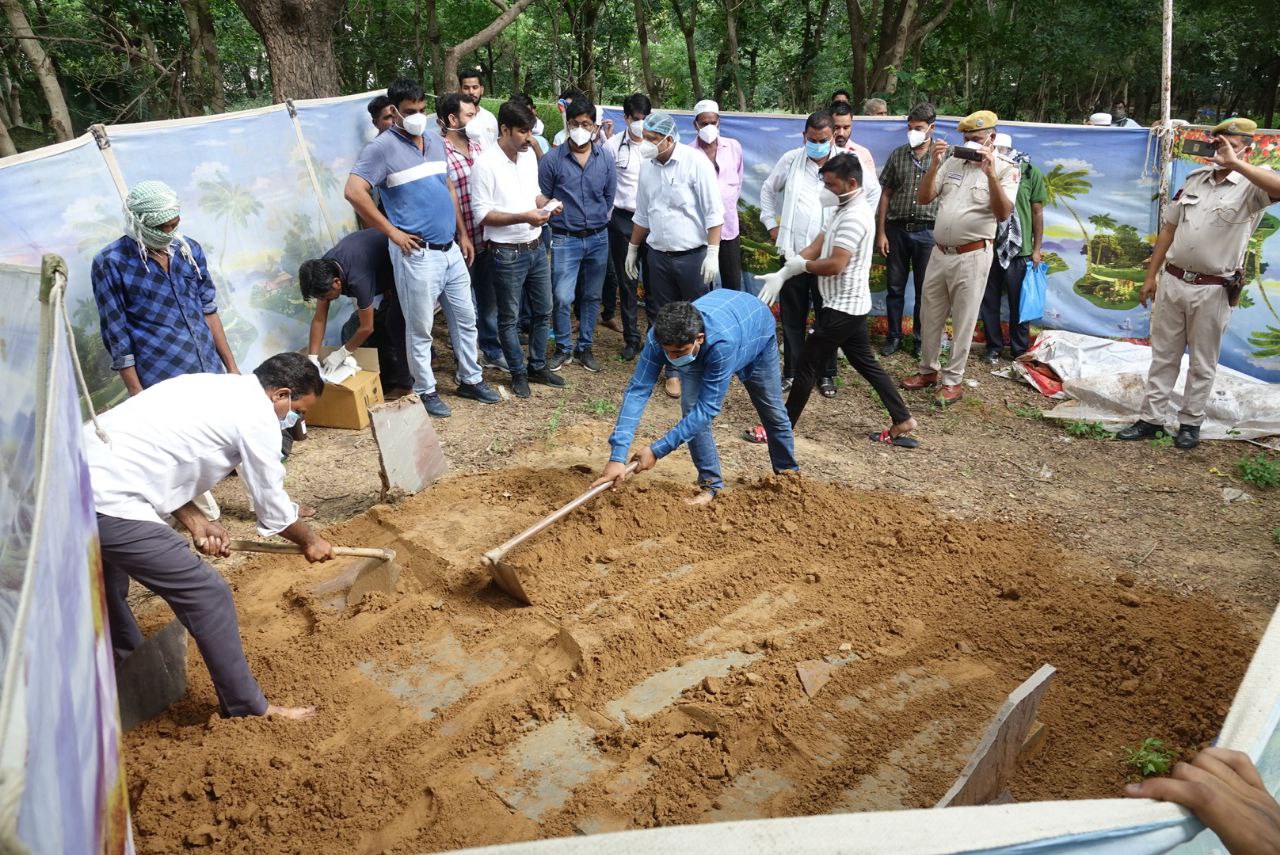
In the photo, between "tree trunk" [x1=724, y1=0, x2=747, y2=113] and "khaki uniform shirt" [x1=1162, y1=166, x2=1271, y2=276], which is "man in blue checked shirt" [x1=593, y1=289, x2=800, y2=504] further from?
"tree trunk" [x1=724, y1=0, x2=747, y2=113]

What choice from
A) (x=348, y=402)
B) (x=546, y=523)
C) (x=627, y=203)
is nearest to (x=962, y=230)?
(x=627, y=203)

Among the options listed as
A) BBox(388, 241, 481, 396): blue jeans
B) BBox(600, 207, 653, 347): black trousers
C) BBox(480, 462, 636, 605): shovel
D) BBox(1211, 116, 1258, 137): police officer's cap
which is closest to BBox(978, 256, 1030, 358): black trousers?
BBox(1211, 116, 1258, 137): police officer's cap

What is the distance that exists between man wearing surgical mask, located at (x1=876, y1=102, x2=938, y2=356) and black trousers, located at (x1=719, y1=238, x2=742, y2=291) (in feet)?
3.78

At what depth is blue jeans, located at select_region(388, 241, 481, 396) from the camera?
239 inches

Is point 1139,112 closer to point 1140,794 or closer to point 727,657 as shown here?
point 727,657

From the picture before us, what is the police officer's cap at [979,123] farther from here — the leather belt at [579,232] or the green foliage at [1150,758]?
the green foliage at [1150,758]

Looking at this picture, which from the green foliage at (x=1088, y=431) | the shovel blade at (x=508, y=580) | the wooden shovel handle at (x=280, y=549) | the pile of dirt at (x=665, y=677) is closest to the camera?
the pile of dirt at (x=665, y=677)

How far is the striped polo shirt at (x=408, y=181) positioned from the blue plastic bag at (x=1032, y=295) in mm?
4535

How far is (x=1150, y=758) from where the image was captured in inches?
127

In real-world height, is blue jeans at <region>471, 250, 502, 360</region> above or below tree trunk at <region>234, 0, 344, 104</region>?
below

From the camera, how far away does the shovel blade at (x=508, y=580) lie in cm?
415

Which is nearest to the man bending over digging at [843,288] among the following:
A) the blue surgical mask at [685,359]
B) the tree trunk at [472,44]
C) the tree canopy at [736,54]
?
the blue surgical mask at [685,359]

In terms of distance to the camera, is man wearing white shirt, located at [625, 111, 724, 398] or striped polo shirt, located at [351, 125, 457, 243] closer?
striped polo shirt, located at [351, 125, 457, 243]

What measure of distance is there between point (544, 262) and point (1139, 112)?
17.2 m
